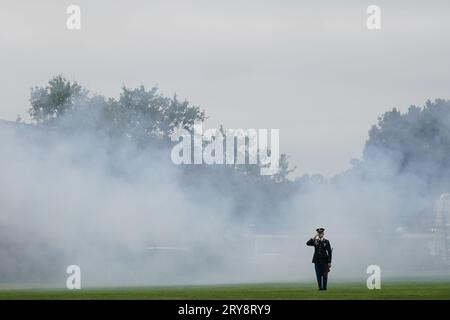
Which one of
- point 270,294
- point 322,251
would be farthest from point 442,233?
point 270,294

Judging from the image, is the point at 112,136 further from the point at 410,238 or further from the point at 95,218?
the point at 410,238

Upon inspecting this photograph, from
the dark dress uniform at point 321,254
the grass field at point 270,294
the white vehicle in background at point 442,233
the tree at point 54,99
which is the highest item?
the tree at point 54,99

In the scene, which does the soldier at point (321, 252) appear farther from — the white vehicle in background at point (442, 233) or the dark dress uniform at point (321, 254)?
the white vehicle in background at point (442, 233)

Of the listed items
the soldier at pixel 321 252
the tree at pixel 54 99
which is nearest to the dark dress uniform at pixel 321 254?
the soldier at pixel 321 252

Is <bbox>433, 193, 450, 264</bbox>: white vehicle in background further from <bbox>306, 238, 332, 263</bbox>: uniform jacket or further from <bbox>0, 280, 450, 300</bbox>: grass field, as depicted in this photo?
<bbox>306, 238, 332, 263</bbox>: uniform jacket

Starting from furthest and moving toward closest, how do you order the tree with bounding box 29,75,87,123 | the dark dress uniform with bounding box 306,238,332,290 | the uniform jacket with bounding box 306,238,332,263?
the tree with bounding box 29,75,87,123 < the uniform jacket with bounding box 306,238,332,263 < the dark dress uniform with bounding box 306,238,332,290

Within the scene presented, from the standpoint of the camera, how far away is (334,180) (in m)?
57.8

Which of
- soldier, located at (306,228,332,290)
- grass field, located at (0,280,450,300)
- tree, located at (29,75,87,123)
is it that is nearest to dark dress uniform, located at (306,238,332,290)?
soldier, located at (306,228,332,290)

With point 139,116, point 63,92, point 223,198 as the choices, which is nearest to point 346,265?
point 223,198

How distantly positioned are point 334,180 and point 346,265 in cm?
627

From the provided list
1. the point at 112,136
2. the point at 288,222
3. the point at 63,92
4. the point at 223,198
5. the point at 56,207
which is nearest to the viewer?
the point at 56,207

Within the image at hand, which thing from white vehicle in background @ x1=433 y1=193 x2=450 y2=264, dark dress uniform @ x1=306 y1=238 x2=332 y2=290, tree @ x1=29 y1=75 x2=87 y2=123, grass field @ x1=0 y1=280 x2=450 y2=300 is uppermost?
tree @ x1=29 y1=75 x2=87 y2=123

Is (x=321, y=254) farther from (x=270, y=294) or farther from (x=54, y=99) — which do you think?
(x=54, y=99)

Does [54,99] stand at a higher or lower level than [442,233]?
higher
